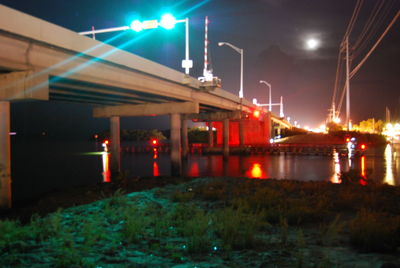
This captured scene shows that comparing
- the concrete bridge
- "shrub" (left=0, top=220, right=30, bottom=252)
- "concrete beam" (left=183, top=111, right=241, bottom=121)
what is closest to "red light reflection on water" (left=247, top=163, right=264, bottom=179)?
the concrete bridge

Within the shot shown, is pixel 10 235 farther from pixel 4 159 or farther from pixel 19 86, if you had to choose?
pixel 4 159

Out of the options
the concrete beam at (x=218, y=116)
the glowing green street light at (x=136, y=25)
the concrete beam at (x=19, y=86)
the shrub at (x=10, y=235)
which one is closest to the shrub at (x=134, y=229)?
the shrub at (x=10, y=235)

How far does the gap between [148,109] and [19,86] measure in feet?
51.7

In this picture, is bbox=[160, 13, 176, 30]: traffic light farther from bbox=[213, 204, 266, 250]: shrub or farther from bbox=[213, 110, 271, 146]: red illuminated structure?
bbox=[213, 110, 271, 146]: red illuminated structure

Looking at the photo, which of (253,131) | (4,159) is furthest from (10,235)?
(253,131)

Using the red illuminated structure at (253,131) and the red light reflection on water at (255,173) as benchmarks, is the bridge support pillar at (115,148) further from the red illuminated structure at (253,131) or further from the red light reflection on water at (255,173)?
the red illuminated structure at (253,131)

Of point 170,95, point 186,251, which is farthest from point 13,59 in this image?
point 170,95

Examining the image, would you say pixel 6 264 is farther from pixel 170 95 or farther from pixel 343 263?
pixel 170 95

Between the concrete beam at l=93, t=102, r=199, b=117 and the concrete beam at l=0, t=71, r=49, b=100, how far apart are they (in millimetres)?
14893

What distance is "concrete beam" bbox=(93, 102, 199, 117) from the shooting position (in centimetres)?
2711

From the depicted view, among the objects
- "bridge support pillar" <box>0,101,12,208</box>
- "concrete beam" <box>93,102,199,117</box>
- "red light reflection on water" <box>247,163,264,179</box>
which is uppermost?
"concrete beam" <box>93,102,199,117</box>

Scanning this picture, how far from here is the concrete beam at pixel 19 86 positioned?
1238cm

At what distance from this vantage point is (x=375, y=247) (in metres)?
6.48

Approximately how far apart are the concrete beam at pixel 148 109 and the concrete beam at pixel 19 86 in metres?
14.9
